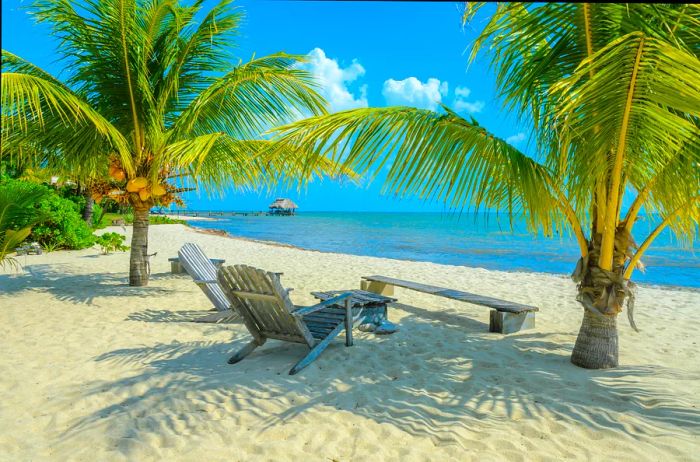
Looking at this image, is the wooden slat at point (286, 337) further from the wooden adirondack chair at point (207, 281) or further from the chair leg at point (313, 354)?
the wooden adirondack chair at point (207, 281)

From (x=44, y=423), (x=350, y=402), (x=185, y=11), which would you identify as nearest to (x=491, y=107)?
(x=350, y=402)

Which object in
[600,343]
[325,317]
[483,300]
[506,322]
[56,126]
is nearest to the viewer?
[600,343]

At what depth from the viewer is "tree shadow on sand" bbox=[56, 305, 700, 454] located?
9.73ft

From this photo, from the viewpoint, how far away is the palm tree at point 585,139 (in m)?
2.81

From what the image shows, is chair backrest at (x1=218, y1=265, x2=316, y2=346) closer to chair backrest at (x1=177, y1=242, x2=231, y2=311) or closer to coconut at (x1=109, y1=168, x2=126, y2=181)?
chair backrest at (x1=177, y1=242, x2=231, y2=311)

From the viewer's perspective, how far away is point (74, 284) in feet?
25.9

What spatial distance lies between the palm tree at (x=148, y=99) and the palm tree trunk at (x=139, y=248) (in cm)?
2

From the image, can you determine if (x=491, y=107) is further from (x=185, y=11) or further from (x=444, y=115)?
(x=185, y=11)

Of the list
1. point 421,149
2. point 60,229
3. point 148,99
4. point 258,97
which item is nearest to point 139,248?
point 148,99

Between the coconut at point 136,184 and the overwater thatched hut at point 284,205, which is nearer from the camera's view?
the coconut at point 136,184

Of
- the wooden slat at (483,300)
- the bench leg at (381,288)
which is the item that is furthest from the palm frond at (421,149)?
the bench leg at (381,288)

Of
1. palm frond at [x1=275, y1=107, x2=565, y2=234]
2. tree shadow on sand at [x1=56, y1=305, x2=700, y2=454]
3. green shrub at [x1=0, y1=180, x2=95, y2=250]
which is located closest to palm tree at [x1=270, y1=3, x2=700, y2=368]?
palm frond at [x1=275, y1=107, x2=565, y2=234]

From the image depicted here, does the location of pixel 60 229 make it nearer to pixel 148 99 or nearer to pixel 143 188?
pixel 143 188

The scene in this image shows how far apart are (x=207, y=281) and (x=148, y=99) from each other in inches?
125
